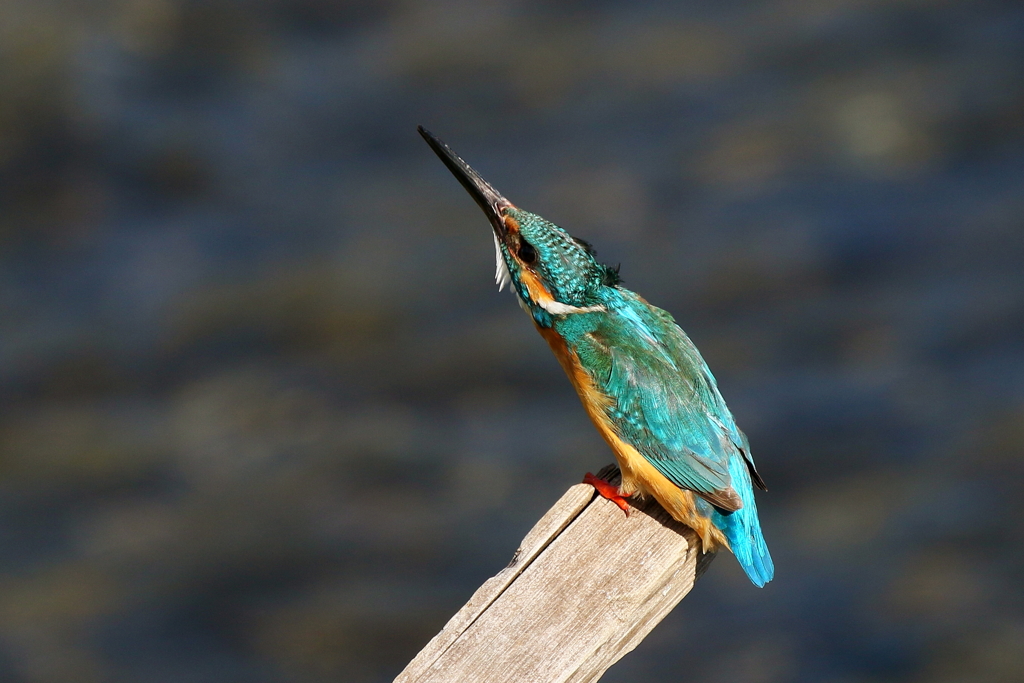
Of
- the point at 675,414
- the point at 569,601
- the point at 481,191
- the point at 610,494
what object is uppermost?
the point at 481,191

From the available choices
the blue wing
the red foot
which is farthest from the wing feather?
the red foot

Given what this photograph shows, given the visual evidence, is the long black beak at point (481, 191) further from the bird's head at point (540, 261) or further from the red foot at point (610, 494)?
the red foot at point (610, 494)

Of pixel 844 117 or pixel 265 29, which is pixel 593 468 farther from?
pixel 265 29

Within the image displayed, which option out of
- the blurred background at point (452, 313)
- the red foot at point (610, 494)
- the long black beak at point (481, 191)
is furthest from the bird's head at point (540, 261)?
the blurred background at point (452, 313)

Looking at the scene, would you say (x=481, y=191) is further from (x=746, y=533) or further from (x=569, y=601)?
(x=569, y=601)

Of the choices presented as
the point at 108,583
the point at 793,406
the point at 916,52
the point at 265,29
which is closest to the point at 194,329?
the point at 108,583

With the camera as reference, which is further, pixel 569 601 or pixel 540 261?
pixel 540 261

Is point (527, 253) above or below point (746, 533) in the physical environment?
above

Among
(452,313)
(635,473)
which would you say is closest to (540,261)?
(635,473)
